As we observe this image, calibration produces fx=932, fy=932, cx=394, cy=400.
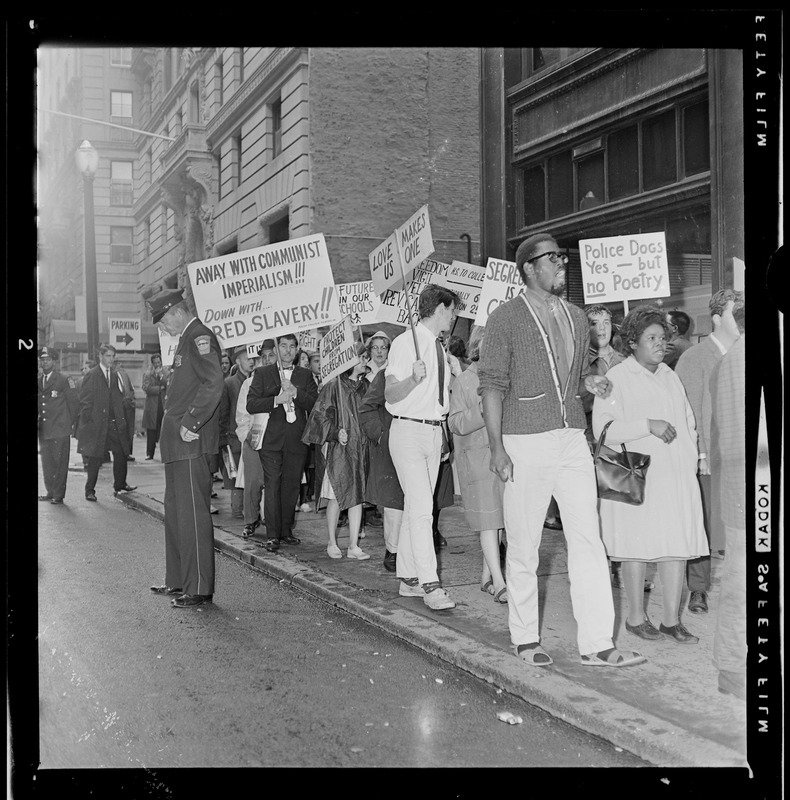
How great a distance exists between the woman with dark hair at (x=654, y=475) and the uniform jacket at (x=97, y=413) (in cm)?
897

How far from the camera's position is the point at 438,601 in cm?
596

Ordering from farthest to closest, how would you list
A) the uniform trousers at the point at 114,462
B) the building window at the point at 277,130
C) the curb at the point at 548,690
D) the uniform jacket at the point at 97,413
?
the building window at the point at 277,130, the uniform trousers at the point at 114,462, the uniform jacket at the point at 97,413, the curb at the point at 548,690

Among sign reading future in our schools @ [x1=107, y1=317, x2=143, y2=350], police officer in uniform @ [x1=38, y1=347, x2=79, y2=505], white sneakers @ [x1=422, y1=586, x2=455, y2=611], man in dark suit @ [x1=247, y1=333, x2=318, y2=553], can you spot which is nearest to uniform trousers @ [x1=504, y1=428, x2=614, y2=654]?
white sneakers @ [x1=422, y1=586, x2=455, y2=611]

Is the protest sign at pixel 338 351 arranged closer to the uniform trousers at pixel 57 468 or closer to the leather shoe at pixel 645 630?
the leather shoe at pixel 645 630

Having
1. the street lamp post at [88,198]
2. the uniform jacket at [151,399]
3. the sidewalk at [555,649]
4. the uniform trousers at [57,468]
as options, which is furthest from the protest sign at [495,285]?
the uniform jacket at [151,399]

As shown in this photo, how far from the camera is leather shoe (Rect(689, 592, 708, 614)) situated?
5898 mm

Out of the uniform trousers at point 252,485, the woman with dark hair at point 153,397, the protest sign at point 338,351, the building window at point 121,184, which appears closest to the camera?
the building window at point 121,184

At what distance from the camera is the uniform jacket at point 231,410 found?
1095 centimetres

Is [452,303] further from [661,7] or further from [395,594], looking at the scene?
[661,7]

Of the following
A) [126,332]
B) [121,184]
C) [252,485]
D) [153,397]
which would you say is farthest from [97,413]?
[121,184]

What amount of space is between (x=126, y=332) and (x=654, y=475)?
6472 mm

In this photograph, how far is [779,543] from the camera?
10.8 feet

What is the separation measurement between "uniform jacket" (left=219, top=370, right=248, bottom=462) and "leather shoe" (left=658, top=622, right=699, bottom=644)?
21.6ft

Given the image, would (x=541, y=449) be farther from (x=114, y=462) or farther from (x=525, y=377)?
(x=114, y=462)
